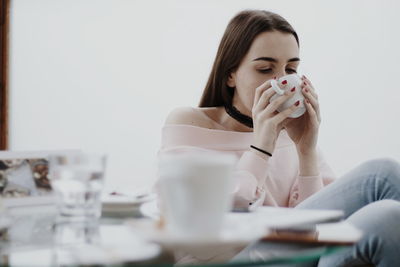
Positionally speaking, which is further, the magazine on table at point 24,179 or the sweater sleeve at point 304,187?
the sweater sleeve at point 304,187

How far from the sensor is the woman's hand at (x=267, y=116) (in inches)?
53.2

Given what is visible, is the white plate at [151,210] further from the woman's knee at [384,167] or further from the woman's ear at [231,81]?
the woman's ear at [231,81]

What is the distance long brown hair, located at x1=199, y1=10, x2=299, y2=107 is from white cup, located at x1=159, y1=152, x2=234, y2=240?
3.39 feet

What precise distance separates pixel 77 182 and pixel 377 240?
56cm

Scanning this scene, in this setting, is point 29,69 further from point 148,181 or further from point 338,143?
point 338,143

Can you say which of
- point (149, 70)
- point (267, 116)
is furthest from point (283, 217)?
point (149, 70)

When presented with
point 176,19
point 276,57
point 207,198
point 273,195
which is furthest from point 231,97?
point 176,19

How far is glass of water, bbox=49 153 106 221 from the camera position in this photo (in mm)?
721

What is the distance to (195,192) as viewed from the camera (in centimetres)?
60

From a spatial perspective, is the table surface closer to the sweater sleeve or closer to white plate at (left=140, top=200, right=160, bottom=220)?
white plate at (left=140, top=200, right=160, bottom=220)

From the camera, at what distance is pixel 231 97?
1722 millimetres

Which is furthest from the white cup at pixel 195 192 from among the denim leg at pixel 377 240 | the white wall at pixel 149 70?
the white wall at pixel 149 70

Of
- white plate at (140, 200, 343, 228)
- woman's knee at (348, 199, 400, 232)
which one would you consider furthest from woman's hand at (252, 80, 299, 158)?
white plate at (140, 200, 343, 228)

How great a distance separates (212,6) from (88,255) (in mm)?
2533
